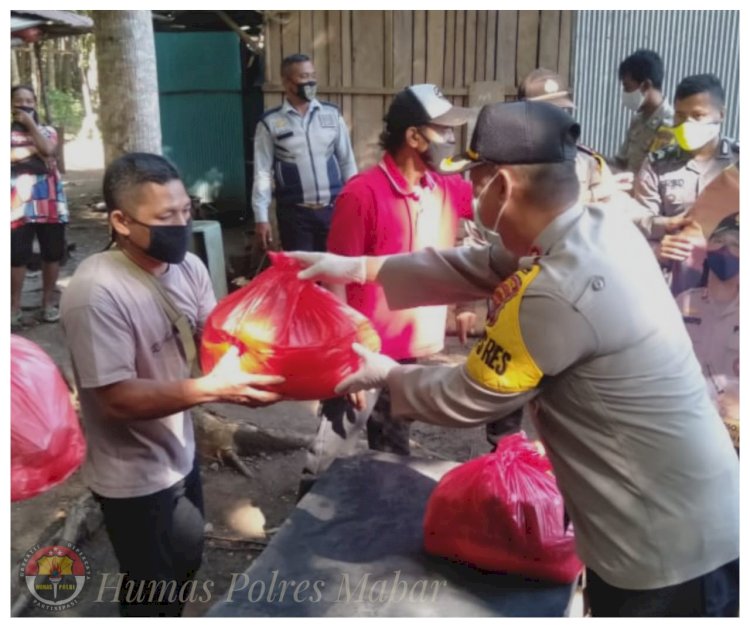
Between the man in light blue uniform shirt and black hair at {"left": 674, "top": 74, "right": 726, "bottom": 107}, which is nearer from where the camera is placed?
black hair at {"left": 674, "top": 74, "right": 726, "bottom": 107}

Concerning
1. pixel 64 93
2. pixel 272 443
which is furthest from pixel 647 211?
pixel 64 93

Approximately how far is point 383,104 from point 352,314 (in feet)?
16.0

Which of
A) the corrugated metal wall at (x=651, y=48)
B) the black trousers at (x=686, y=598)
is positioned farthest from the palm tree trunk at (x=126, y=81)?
the corrugated metal wall at (x=651, y=48)

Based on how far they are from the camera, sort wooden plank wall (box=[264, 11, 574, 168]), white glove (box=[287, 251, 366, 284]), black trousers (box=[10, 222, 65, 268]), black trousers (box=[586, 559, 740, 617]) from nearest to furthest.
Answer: black trousers (box=[586, 559, 740, 617]) < white glove (box=[287, 251, 366, 284]) < black trousers (box=[10, 222, 65, 268]) < wooden plank wall (box=[264, 11, 574, 168])

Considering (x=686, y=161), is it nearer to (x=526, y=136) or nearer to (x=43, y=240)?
(x=526, y=136)

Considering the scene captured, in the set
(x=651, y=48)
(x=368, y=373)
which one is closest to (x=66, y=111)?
(x=651, y=48)

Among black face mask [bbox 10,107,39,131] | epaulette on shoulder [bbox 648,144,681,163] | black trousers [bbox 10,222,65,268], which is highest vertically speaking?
black face mask [bbox 10,107,39,131]

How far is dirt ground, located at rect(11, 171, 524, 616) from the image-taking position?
12.3 feet

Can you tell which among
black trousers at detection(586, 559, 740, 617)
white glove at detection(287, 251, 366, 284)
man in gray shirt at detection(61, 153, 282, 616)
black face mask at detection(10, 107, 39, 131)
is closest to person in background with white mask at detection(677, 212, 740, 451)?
black trousers at detection(586, 559, 740, 617)

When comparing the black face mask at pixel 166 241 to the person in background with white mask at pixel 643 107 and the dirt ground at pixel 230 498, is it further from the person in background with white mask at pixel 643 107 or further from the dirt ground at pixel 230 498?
the person in background with white mask at pixel 643 107

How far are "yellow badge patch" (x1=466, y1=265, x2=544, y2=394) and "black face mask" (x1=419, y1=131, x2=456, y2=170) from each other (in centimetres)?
153

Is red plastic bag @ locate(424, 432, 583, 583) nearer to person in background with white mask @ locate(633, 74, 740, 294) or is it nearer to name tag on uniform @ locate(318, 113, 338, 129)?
person in background with white mask @ locate(633, 74, 740, 294)

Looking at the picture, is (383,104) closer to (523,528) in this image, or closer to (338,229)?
(338,229)

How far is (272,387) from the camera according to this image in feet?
7.77
